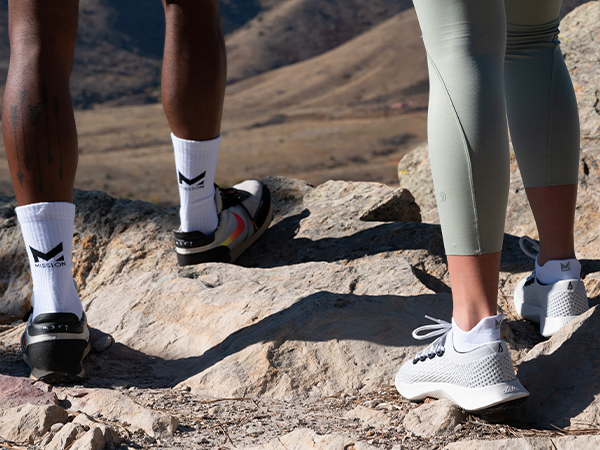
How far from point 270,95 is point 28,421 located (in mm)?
20308

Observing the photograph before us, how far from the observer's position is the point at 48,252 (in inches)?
59.9

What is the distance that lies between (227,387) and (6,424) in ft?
1.60

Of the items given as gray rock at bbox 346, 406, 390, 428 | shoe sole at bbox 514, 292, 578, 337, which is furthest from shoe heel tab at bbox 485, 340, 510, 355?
shoe sole at bbox 514, 292, 578, 337

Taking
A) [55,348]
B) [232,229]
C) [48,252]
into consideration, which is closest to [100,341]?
[55,348]

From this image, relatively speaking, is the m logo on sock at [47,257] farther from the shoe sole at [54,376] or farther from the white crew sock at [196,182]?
the white crew sock at [196,182]

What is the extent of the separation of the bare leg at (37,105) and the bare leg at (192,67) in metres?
0.50

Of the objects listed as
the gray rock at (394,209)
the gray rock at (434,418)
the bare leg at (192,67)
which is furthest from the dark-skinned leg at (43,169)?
the gray rock at (394,209)

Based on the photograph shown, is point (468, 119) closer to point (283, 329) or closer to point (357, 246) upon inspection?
point (283, 329)

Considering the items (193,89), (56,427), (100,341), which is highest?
(193,89)

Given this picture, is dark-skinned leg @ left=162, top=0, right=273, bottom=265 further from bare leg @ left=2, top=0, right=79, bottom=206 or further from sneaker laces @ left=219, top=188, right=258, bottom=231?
bare leg @ left=2, top=0, right=79, bottom=206

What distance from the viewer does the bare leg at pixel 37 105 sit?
1514 millimetres

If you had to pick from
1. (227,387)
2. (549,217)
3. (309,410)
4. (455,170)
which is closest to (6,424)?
(227,387)

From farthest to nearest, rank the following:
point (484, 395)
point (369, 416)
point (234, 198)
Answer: point (234, 198) < point (369, 416) < point (484, 395)

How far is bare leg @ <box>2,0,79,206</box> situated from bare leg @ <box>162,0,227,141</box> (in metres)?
0.50
